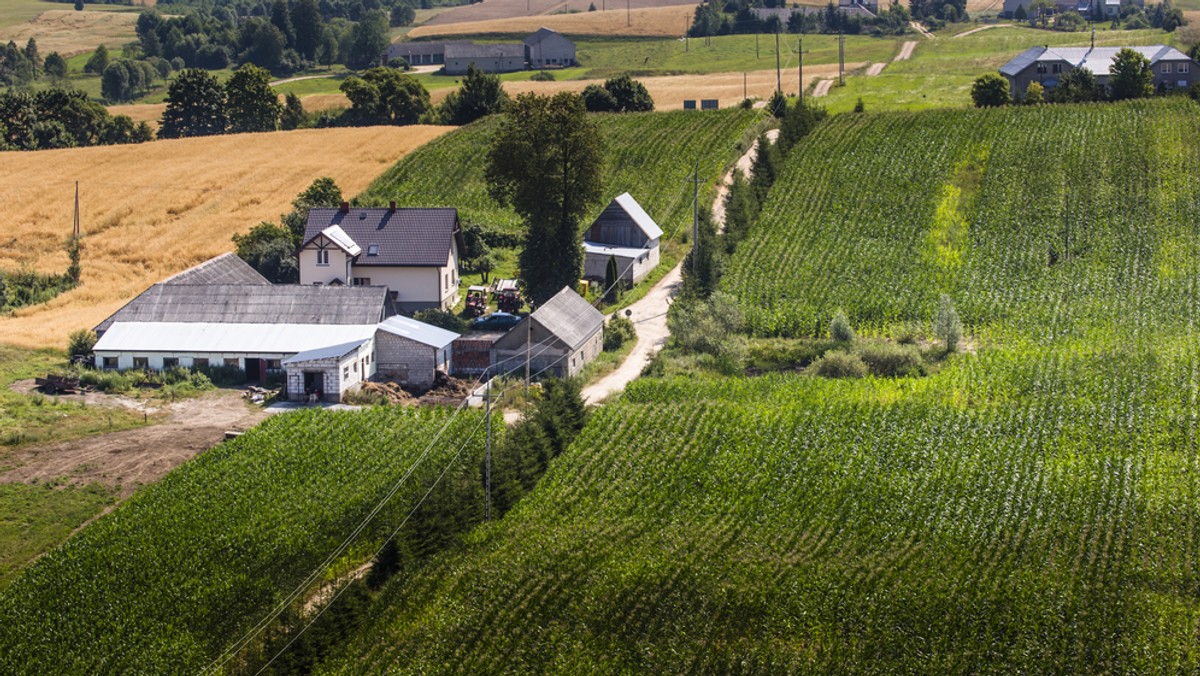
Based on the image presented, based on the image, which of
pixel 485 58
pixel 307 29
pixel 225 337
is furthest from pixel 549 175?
pixel 307 29

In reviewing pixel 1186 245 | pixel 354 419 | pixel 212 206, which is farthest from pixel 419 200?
pixel 1186 245

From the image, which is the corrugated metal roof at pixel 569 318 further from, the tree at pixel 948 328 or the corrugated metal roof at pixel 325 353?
the tree at pixel 948 328

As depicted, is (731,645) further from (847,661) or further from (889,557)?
(889,557)

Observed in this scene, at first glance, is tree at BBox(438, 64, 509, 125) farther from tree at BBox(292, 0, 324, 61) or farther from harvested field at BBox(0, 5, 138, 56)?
harvested field at BBox(0, 5, 138, 56)

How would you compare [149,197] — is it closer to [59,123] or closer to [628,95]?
[59,123]

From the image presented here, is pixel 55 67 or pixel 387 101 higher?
pixel 55 67

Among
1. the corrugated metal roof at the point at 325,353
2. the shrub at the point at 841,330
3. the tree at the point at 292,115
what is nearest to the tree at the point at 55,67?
the tree at the point at 292,115
